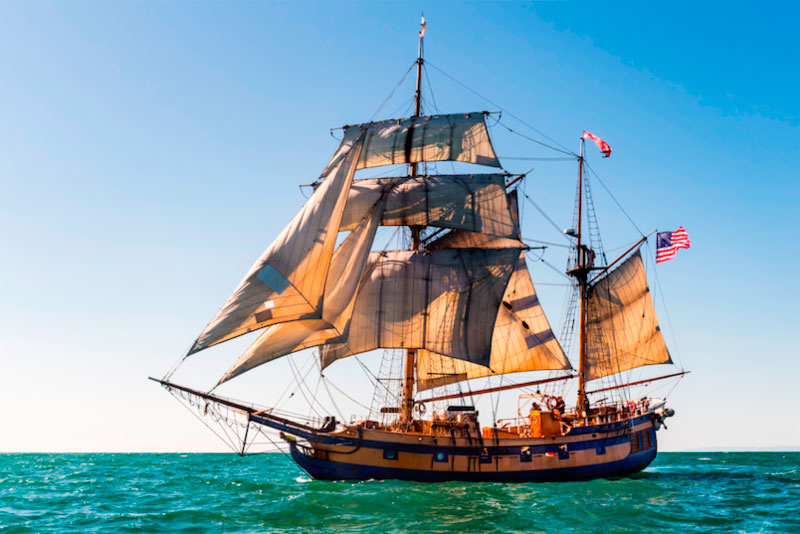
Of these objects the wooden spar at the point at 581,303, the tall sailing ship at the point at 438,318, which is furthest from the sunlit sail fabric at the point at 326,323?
the wooden spar at the point at 581,303

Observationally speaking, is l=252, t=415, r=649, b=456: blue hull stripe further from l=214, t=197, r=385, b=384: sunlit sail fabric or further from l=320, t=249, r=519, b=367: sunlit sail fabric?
l=320, t=249, r=519, b=367: sunlit sail fabric

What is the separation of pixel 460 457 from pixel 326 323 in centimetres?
1143

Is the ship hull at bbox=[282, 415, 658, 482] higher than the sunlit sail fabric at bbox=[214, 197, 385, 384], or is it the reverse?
the sunlit sail fabric at bbox=[214, 197, 385, 384]

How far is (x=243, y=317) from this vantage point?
32.0m

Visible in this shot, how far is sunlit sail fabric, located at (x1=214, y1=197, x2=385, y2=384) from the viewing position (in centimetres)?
3522

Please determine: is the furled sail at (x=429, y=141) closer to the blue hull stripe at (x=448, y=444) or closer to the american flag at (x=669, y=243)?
the american flag at (x=669, y=243)

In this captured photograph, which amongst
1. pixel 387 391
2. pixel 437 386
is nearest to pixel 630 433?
A: pixel 437 386

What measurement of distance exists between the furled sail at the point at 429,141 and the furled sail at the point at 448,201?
148 cm

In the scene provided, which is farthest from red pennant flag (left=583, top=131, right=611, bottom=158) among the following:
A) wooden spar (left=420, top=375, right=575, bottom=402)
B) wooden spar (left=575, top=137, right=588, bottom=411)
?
wooden spar (left=420, top=375, right=575, bottom=402)

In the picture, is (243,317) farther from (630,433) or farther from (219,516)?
(630,433)

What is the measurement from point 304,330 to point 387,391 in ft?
37.7

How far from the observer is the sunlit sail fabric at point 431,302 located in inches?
1729

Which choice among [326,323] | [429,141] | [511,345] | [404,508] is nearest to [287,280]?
[326,323]

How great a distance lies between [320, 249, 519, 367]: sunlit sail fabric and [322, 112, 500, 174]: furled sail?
23.3ft
